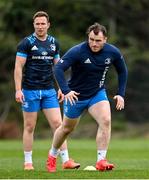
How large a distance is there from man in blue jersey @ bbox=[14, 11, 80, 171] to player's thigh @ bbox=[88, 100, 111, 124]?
0.82 metres

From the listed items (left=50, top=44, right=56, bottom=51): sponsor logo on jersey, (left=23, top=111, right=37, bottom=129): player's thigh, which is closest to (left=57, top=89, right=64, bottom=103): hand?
(left=23, top=111, right=37, bottom=129): player's thigh

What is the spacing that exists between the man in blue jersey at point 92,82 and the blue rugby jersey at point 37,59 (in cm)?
78

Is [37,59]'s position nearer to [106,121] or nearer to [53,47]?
[53,47]

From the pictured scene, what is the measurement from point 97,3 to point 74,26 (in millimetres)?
1921

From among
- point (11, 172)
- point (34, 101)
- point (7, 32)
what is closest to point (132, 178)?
point (11, 172)

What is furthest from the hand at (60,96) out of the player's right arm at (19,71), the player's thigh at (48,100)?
the player's right arm at (19,71)

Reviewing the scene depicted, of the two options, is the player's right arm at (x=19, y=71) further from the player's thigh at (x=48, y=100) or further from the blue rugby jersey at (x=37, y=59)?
the player's thigh at (x=48, y=100)

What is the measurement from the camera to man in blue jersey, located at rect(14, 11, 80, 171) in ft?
42.4

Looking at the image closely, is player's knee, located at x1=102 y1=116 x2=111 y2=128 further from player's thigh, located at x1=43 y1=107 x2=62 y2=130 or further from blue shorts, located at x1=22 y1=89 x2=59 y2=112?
blue shorts, located at x1=22 y1=89 x2=59 y2=112

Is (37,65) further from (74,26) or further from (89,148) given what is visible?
(74,26)

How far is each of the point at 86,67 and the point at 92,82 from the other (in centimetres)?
27

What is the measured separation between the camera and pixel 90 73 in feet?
40.1

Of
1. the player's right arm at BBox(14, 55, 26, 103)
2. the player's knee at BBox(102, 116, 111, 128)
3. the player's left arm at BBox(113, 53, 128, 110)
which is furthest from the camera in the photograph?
the player's right arm at BBox(14, 55, 26, 103)

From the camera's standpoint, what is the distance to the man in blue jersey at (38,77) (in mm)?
12938
